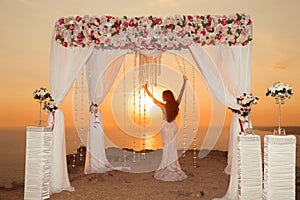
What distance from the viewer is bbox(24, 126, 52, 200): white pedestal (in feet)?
16.2

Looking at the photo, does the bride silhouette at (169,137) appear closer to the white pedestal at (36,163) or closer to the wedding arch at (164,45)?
the wedding arch at (164,45)

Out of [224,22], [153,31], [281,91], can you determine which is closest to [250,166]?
[281,91]

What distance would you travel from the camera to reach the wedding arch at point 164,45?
5.10 meters

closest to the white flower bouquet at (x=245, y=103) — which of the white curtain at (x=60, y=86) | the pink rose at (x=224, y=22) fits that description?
the pink rose at (x=224, y=22)

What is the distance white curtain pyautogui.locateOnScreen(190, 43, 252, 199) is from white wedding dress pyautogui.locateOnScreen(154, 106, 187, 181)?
1.41 metres

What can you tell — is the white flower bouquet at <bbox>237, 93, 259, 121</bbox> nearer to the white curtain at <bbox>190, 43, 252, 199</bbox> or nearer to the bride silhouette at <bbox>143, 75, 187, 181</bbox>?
the white curtain at <bbox>190, 43, 252, 199</bbox>

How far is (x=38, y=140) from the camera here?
16.2ft

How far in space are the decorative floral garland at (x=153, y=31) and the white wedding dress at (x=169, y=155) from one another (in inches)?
62.7

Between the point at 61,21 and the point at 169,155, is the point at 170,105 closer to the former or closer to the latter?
the point at 169,155

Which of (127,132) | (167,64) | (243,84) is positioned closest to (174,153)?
(127,132)

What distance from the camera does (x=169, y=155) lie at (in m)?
6.48

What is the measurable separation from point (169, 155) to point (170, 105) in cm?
86

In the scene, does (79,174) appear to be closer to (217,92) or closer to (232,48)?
(217,92)

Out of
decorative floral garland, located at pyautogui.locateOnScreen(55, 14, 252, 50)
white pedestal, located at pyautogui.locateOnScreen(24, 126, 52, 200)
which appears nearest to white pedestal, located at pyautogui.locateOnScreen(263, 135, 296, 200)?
decorative floral garland, located at pyautogui.locateOnScreen(55, 14, 252, 50)
